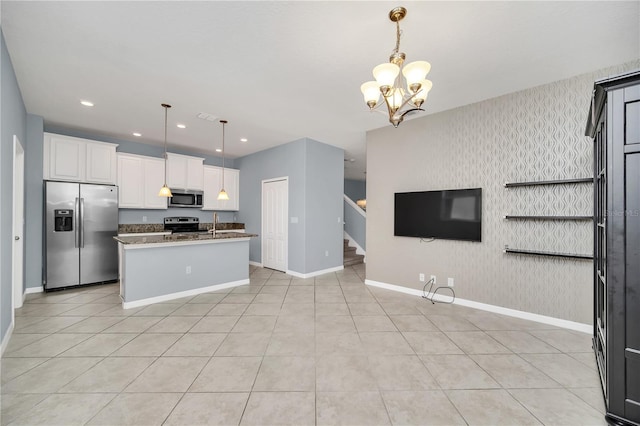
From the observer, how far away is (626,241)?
1.53 m

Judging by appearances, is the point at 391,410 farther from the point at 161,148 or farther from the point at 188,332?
the point at 161,148

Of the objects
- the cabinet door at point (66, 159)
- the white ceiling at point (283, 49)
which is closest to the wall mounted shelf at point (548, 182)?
the white ceiling at point (283, 49)

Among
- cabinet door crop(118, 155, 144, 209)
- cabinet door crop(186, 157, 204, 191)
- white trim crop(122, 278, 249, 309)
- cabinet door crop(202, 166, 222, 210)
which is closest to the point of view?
white trim crop(122, 278, 249, 309)

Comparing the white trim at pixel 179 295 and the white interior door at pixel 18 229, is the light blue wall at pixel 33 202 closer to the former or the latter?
the white interior door at pixel 18 229

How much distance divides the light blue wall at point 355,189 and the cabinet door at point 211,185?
572 cm

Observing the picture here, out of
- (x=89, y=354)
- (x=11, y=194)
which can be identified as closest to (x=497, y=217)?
Answer: (x=89, y=354)

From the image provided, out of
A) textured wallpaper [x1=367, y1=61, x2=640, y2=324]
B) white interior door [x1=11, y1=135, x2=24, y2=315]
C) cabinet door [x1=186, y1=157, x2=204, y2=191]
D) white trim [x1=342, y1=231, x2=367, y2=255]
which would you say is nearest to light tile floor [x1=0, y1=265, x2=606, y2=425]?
white interior door [x1=11, y1=135, x2=24, y2=315]

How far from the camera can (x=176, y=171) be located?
5711 millimetres

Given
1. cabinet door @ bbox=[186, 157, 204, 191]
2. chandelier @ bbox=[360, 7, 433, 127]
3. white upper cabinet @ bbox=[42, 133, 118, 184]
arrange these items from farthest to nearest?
cabinet door @ bbox=[186, 157, 204, 191] < white upper cabinet @ bbox=[42, 133, 118, 184] < chandelier @ bbox=[360, 7, 433, 127]

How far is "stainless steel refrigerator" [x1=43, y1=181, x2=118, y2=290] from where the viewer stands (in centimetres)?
406

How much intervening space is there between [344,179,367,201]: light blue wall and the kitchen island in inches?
273

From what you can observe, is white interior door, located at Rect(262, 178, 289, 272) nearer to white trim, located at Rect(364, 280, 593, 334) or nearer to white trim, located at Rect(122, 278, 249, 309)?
white trim, located at Rect(122, 278, 249, 309)

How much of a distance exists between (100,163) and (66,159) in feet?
1.49

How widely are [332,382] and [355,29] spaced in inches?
113
